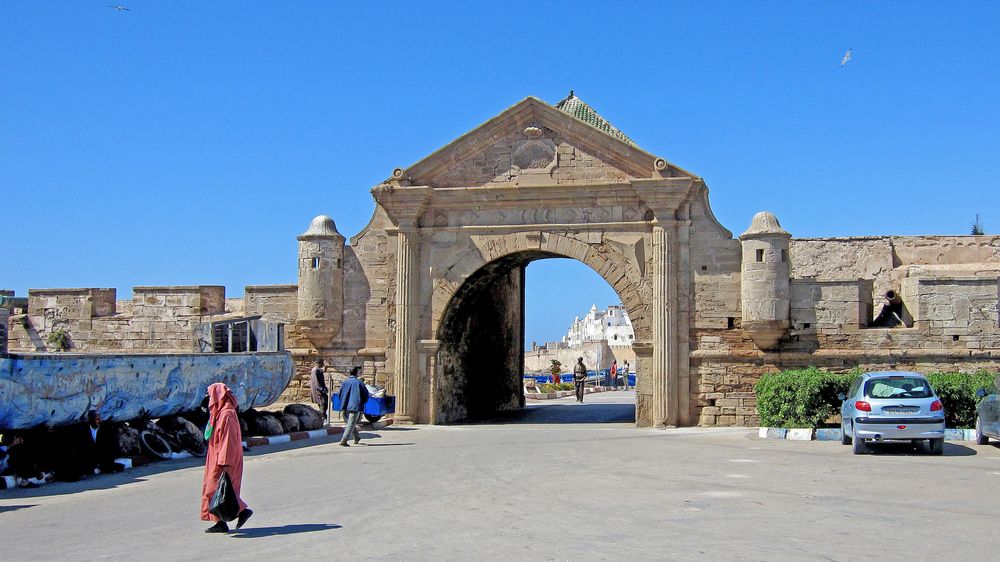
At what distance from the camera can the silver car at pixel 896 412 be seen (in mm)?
15367

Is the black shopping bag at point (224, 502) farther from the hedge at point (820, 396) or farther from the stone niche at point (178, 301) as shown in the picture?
the stone niche at point (178, 301)

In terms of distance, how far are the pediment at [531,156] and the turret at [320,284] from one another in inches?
81.1

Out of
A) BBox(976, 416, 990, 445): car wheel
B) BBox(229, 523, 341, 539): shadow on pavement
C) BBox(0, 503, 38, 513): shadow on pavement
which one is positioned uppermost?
BBox(976, 416, 990, 445): car wheel

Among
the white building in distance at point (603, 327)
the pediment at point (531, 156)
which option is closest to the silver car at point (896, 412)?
the pediment at point (531, 156)

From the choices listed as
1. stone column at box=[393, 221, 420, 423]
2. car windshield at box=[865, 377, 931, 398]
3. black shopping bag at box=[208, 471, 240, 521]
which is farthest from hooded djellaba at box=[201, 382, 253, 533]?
stone column at box=[393, 221, 420, 423]

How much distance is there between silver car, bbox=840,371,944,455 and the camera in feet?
50.4

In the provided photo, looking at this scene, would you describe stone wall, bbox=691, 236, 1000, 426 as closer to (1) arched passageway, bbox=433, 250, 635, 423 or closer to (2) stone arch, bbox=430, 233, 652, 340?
(2) stone arch, bbox=430, 233, 652, 340

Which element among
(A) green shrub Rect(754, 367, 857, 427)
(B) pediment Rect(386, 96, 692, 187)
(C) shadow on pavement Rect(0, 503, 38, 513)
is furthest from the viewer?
(B) pediment Rect(386, 96, 692, 187)

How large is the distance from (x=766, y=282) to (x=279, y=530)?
46.4ft

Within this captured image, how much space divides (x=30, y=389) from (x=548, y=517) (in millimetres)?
7319

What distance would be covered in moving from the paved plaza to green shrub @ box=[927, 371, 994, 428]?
4.18 ft

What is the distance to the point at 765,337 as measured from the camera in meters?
21.4

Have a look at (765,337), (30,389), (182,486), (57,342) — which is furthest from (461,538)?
(57,342)

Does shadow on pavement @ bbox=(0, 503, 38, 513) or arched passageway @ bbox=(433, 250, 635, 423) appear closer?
shadow on pavement @ bbox=(0, 503, 38, 513)
